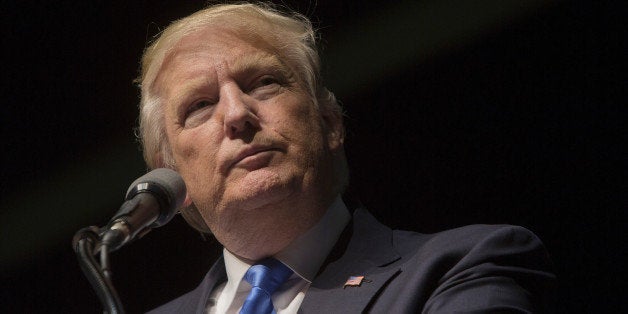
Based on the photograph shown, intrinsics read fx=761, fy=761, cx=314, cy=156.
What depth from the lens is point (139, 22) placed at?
3.22 m

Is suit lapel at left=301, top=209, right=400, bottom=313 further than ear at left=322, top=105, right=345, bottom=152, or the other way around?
ear at left=322, top=105, right=345, bottom=152

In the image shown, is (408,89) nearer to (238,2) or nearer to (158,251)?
(238,2)

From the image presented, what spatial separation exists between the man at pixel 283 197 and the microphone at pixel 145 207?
0.55 m

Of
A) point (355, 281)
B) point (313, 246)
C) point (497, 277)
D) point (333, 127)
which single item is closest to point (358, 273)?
point (355, 281)

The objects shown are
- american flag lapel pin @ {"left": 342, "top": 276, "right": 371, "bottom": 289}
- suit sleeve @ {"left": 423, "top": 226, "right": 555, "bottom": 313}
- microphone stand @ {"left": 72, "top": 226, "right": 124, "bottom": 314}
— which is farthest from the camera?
american flag lapel pin @ {"left": 342, "top": 276, "right": 371, "bottom": 289}

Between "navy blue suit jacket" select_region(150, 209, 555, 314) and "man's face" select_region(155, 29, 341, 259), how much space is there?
0.86 ft

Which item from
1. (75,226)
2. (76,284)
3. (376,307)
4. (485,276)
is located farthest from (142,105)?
(485,276)

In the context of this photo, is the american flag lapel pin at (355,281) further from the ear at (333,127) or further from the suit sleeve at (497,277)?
the ear at (333,127)

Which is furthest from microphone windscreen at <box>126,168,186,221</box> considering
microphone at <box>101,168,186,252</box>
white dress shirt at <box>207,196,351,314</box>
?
white dress shirt at <box>207,196,351,314</box>

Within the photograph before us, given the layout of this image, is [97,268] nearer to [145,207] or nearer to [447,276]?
[145,207]

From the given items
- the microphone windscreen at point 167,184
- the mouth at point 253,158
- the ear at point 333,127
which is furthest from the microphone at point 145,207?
the ear at point 333,127

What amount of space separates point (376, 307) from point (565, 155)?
1.09 metres

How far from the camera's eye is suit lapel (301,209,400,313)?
2.09 metres

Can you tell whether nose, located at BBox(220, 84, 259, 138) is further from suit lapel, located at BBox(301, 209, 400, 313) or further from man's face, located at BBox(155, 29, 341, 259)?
suit lapel, located at BBox(301, 209, 400, 313)
